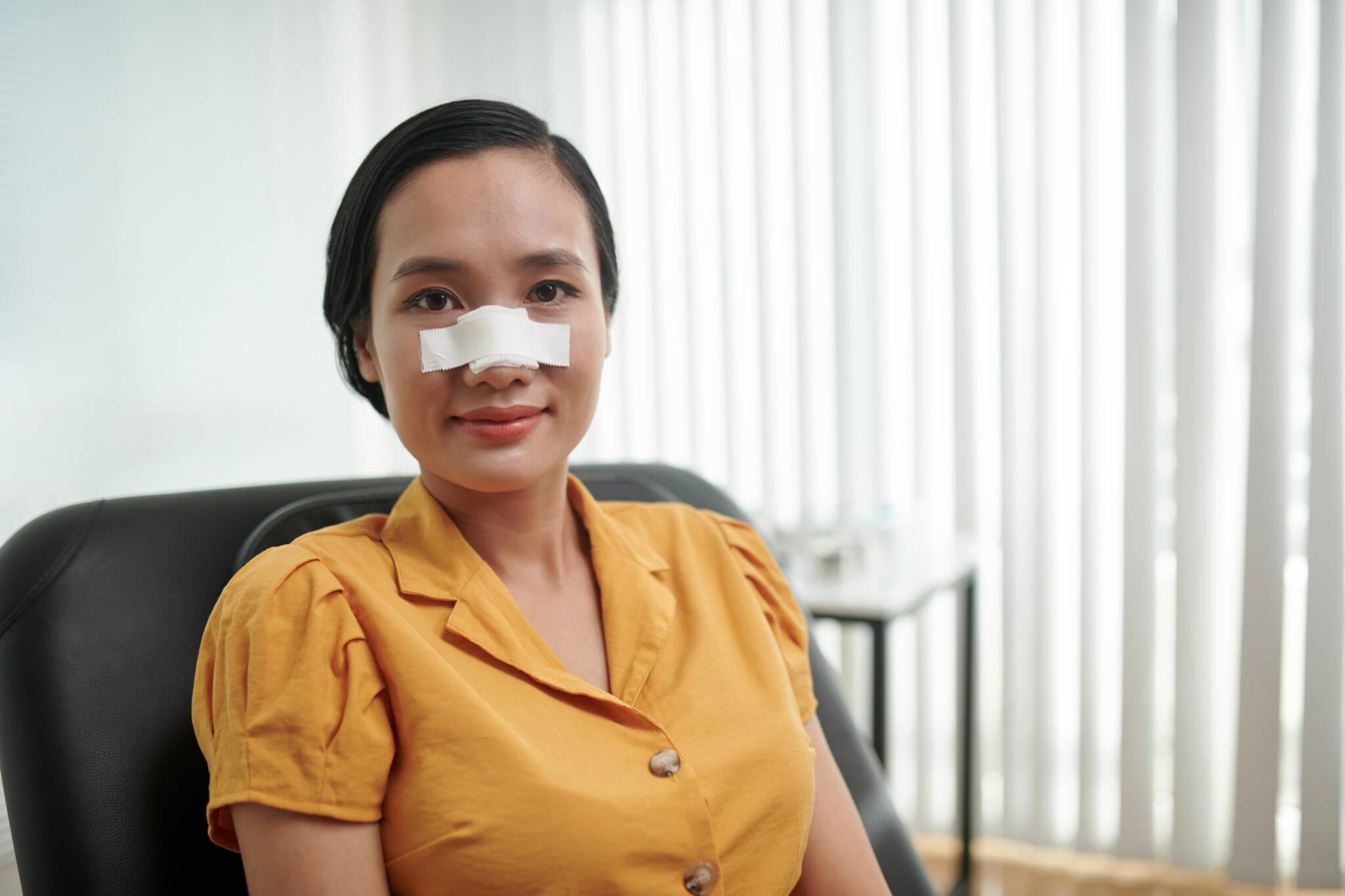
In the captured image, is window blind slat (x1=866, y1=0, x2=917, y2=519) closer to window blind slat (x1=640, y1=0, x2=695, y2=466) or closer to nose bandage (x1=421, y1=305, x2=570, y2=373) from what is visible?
window blind slat (x1=640, y1=0, x2=695, y2=466)

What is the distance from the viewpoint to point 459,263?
2.58ft

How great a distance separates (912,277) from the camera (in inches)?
84.4

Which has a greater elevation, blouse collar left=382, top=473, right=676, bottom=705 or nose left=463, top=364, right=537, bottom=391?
nose left=463, top=364, right=537, bottom=391

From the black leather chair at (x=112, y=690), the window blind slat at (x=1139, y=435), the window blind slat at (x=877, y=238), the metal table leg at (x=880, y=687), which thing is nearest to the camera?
the black leather chair at (x=112, y=690)

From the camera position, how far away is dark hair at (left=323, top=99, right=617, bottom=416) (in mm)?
811

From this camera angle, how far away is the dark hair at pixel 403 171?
0.81 meters

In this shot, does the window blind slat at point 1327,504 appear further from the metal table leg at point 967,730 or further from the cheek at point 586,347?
the cheek at point 586,347

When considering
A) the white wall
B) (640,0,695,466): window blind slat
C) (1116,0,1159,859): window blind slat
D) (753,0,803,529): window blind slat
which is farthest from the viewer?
(640,0,695,466): window blind slat

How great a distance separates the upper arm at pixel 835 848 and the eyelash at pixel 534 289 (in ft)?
1.60

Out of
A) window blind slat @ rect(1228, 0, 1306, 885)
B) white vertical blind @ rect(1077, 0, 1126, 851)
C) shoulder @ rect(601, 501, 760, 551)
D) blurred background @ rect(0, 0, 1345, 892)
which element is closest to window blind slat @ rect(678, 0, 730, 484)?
blurred background @ rect(0, 0, 1345, 892)

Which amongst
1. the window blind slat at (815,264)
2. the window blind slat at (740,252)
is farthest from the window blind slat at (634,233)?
the window blind slat at (815,264)

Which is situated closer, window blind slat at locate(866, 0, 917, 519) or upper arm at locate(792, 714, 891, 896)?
upper arm at locate(792, 714, 891, 896)

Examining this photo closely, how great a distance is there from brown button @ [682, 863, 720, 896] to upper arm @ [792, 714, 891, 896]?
0.18 metres

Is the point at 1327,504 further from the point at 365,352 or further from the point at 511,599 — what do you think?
the point at 365,352
